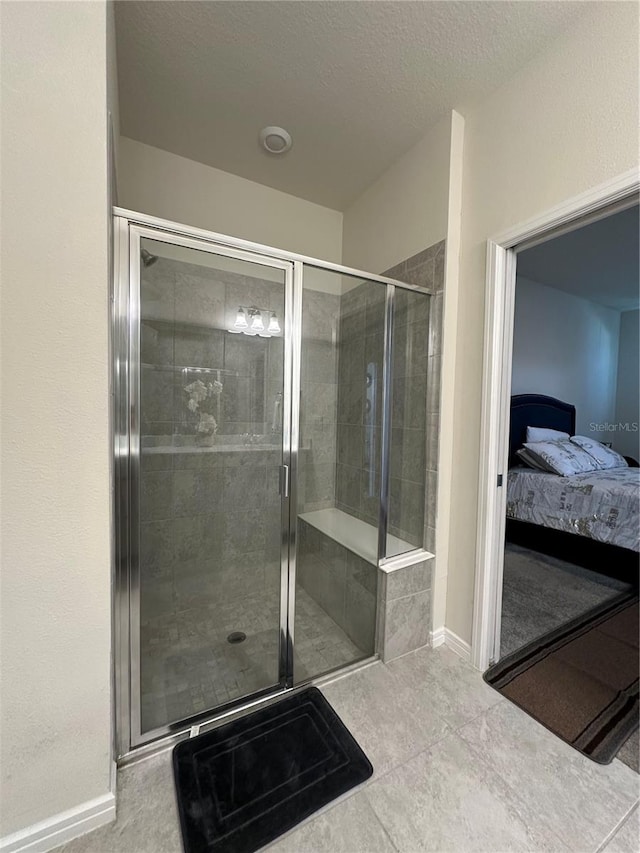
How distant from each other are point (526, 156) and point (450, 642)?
2.41 metres

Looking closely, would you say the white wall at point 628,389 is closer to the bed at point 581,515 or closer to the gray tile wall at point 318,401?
the bed at point 581,515

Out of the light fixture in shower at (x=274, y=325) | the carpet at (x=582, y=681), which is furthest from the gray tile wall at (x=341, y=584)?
the light fixture in shower at (x=274, y=325)

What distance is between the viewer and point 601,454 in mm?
3543

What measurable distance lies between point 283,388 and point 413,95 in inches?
61.0

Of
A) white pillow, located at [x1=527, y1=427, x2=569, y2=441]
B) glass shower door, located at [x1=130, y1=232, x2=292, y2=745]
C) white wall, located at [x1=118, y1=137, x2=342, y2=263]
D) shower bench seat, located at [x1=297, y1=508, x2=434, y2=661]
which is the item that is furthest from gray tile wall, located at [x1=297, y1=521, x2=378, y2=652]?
white pillow, located at [x1=527, y1=427, x2=569, y2=441]

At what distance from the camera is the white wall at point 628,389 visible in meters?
4.15

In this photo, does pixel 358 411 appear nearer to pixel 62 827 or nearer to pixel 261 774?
pixel 261 774

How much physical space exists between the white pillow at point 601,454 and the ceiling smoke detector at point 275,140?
149 inches

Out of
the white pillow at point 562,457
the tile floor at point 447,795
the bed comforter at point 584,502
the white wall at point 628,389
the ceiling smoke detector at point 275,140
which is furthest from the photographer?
the white wall at point 628,389

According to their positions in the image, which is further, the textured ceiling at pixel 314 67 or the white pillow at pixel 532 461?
the white pillow at pixel 532 461

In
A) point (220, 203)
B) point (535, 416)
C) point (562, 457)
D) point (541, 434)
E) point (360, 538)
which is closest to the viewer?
point (360, 538)

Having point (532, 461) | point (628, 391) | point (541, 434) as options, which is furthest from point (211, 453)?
point (628, 391)

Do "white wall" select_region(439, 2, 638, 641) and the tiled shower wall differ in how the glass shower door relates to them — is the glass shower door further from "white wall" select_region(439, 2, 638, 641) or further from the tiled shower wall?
"white wall" select_region(439, 2, 638, 641)

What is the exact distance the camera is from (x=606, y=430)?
173 inches
